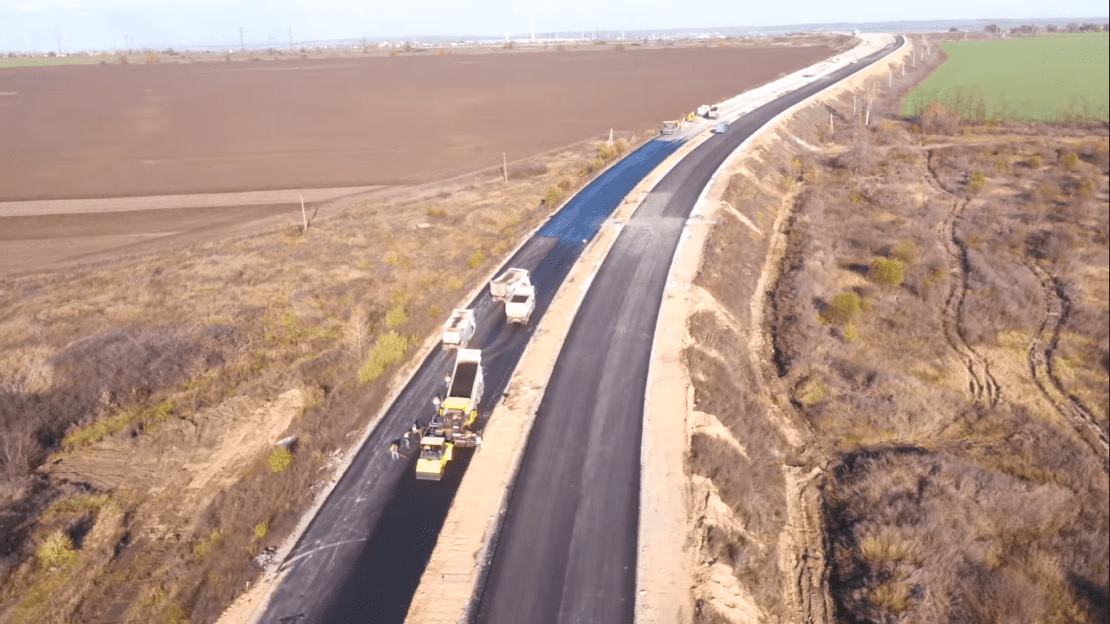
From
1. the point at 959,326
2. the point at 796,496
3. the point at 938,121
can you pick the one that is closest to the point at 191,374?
the point at 796,496

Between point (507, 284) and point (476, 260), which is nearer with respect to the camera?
point (507, 284)

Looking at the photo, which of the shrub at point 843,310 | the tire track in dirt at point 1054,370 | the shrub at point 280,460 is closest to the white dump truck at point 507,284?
the shrub at point 280,460

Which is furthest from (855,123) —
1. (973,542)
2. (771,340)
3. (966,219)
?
(973,542)

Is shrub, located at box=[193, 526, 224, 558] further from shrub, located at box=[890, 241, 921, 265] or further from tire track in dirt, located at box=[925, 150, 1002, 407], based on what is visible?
shrub, located at box=[890, 241, 921, 265]

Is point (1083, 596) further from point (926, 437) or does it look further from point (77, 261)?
point (77, 261)

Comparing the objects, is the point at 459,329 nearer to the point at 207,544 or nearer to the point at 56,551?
the point at 207,544

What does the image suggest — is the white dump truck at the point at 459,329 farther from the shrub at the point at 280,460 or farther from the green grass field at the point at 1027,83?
the green grass field at the point at 1027,83
